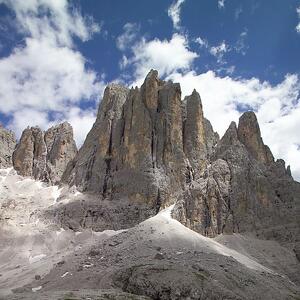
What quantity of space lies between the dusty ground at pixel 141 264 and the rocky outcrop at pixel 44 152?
3898 cm

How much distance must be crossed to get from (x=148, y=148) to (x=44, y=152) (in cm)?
5454

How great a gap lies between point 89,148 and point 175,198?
33.8 metres

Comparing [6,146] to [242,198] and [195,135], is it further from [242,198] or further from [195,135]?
[242,198]

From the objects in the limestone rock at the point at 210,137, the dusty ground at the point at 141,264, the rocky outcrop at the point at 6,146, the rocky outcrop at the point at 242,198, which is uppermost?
the rocky outcrop at the point at 6,146

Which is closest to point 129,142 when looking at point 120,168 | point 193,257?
point 120,168

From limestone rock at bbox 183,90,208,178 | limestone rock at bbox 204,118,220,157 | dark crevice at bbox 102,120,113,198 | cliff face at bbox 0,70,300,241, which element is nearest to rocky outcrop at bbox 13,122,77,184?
cliff face at bbox 0,70,300,241

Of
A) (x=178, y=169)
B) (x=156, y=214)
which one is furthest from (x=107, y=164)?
(x=156, y=214)

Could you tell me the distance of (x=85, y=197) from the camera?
116 metres

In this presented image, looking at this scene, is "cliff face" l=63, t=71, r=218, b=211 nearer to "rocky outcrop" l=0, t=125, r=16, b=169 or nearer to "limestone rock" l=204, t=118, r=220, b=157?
"limestone rock" l=204, t=118, r=220, b=157

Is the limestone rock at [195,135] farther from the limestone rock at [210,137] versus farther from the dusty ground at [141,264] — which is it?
the dusty ground at [141,264]

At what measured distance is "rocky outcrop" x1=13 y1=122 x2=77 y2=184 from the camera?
150 metres

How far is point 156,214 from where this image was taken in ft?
334

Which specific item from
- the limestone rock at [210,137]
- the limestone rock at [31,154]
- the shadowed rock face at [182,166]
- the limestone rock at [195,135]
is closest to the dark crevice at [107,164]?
the shadowed rock face at [182,166]

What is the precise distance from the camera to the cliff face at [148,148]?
355 feet
